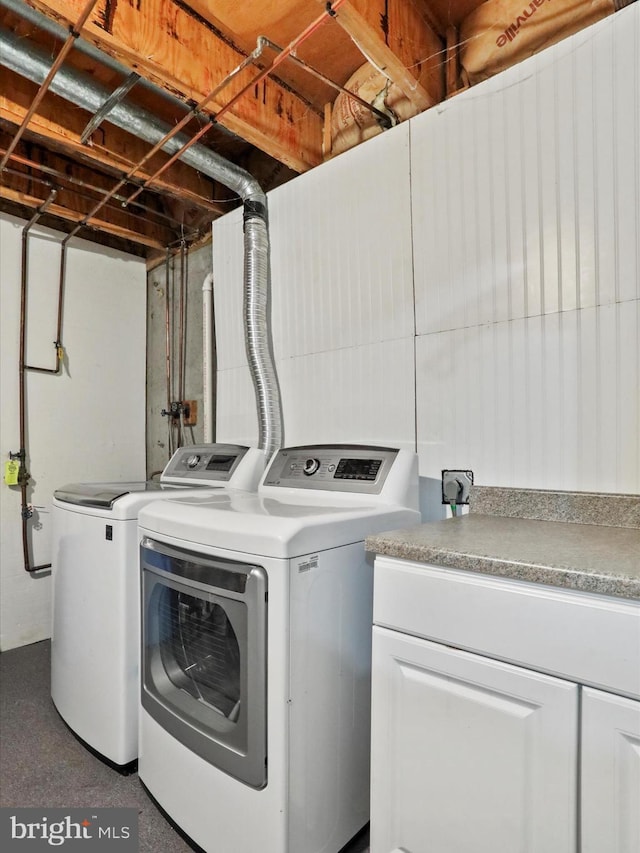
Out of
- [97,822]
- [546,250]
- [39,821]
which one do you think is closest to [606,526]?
[546,250]

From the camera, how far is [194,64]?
1.74m

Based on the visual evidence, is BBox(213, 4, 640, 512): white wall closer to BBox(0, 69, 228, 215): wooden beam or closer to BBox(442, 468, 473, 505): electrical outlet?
BBox(442, 468, 473, 505): electrical outlet

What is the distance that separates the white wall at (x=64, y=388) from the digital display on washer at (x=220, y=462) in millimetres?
1262

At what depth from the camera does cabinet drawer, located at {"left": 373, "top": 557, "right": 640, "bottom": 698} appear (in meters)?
0.80

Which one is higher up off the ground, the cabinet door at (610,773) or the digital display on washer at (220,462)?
the digital display on washer at (220,462)

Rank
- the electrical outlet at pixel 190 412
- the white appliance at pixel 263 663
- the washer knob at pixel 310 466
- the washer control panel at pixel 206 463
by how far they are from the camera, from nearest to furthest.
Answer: the white appliance at pixel 263 663 → the washer knob at pixel 310 466 → the washer control panel at pixel 206 463 → the electrical outlet at pixel 190 412

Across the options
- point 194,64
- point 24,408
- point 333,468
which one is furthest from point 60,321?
point 333,468

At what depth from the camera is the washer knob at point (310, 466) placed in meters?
1.74

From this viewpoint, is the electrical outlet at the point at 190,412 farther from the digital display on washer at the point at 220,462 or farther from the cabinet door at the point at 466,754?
the cabinet door at the point at 466,754

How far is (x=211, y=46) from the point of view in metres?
1.80

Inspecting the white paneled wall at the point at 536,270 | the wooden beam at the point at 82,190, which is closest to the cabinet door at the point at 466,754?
the white paneled wall at the point at 536,270

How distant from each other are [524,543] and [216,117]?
1.90 metres

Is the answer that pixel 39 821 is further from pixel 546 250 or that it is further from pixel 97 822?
pixel 546 250

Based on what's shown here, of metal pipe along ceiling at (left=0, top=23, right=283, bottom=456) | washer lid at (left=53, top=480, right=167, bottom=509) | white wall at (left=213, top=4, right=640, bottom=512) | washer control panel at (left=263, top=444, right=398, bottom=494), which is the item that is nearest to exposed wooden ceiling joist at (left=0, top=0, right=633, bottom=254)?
metal pipe along ceiling at (left=0, top=23, right=283, bottom=456)
